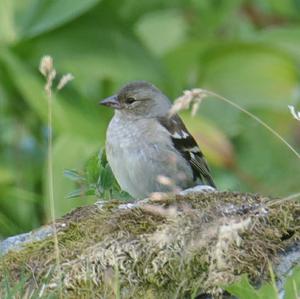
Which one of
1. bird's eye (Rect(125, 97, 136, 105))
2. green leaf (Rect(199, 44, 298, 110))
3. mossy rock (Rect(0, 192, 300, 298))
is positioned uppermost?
mossy rock (Rect(0, 192, 300, 298))

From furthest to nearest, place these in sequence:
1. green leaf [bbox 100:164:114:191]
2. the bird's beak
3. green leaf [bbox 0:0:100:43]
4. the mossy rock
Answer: green leaf [bbox 0:0:100:43], the bird's beak, green leaf [bbox 100:164:114:191], the mossy rock

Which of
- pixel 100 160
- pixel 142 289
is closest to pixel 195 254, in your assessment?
pixel 142 289

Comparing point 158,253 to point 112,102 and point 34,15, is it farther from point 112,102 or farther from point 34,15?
point 34,15

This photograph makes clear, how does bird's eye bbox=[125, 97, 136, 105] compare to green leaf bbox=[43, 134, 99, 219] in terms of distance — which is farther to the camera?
green leaf bbox=[43, 134, 99, 219]

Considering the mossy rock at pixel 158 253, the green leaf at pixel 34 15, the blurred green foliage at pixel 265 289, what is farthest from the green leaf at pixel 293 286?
the green leaf at pixel 34 15

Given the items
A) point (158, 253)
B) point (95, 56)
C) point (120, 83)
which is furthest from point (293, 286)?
point (95, 56)

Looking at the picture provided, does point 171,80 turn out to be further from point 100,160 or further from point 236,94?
point 100,160

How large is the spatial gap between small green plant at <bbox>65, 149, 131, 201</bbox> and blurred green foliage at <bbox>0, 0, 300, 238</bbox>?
2.82 meters

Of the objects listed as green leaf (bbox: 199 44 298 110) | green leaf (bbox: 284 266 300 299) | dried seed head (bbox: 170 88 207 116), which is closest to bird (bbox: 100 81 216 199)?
dried seed head (bbox: 170 88 207 116)

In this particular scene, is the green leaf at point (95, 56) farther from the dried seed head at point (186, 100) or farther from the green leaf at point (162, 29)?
the dried seed head at point (186, 100)

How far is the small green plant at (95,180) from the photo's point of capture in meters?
6.98

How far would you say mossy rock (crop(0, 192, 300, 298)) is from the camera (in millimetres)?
5770

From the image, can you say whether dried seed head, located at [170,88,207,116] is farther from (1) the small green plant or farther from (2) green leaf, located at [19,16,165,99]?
(2) green leaf, located at [19,16,165,99]

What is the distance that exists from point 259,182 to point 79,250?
5604mm
